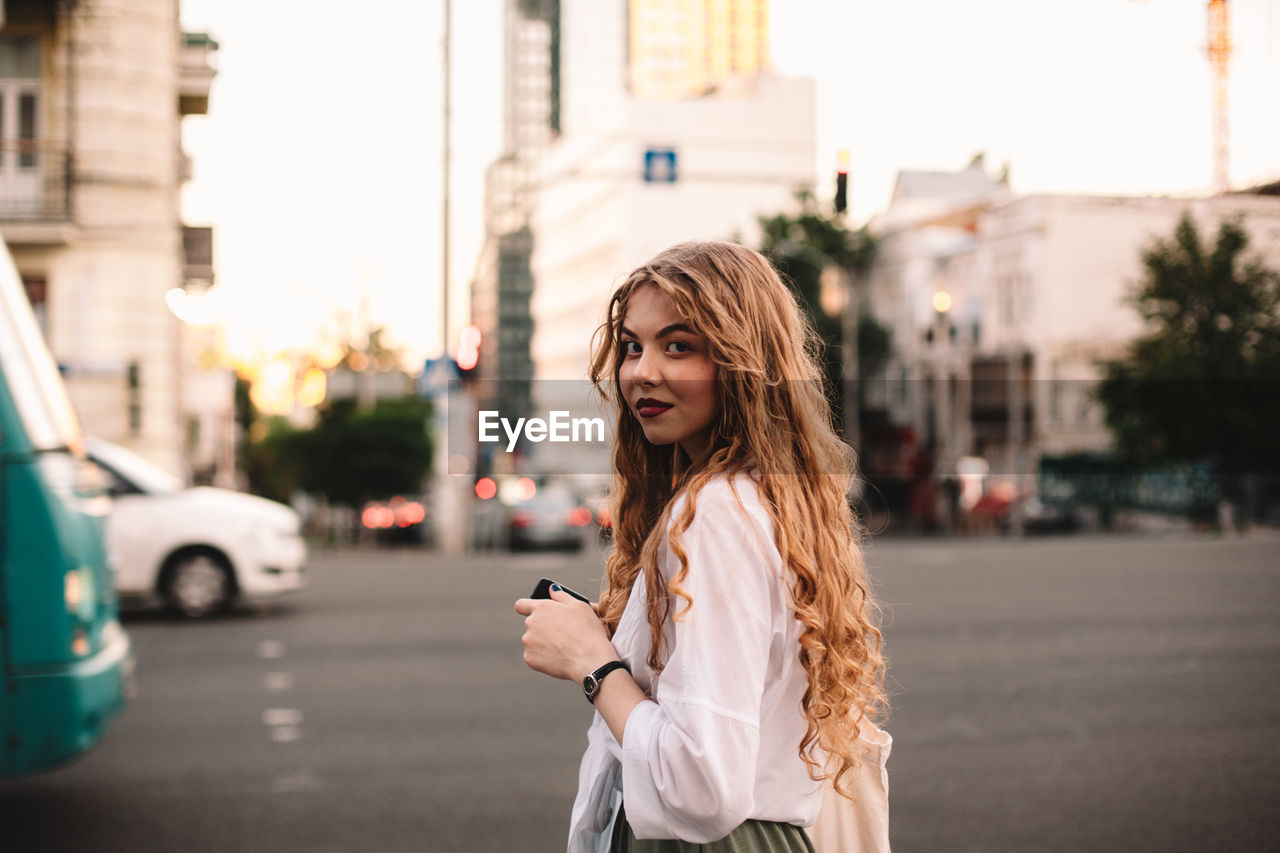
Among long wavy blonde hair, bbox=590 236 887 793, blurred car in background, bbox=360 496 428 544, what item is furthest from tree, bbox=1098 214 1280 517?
blurred car in background, bbox=360 496 428 544

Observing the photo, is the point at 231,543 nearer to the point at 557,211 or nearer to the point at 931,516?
the point at 931,516

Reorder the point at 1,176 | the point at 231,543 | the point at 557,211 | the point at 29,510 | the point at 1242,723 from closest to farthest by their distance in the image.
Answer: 1. the point at 29,510
2. the point at 1242,723
3. the point at 231,543
4. the point at 1,176
5. the point at 557,211

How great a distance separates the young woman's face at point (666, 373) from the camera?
5.55ft

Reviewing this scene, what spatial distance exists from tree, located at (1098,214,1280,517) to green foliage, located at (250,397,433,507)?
2365 cm

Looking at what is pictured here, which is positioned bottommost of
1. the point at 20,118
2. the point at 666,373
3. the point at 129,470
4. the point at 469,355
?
the point at 129,470

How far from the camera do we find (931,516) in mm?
→ 29703

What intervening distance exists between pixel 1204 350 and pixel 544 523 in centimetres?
1493

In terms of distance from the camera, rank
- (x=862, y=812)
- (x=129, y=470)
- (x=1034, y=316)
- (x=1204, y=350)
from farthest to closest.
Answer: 1. (x=129, y=470)
2. (x=1034, y=316)
3. (x=1204, y=350)
4. (x=862, y=812)

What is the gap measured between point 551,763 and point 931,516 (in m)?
25.1

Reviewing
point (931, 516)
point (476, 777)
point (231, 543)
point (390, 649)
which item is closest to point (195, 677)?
point (390, 649)

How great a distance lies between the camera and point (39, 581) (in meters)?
3.97

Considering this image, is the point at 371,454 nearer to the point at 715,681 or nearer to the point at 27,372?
the point at 27,372

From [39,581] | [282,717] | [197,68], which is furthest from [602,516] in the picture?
[197,68]

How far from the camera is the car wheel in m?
10.4
